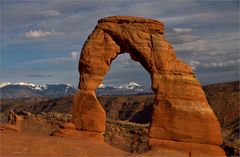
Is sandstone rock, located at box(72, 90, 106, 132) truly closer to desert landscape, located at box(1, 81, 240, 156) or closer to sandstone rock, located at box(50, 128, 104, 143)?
sandstone rock, located at box(50, 128, 104, 143)

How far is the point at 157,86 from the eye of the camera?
28.7 metres

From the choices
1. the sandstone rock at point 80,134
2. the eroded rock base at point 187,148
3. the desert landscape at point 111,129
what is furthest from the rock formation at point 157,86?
the desert landscape at point 111,129

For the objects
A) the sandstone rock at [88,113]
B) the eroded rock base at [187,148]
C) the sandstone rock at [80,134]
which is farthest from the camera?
the sandstone rock at [88,113]

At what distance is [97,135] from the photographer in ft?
98.0

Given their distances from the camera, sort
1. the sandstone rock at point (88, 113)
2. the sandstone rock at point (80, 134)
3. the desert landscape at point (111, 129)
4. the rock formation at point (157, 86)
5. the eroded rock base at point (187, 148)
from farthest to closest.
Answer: the sandstone rock at point (88, 113), the sandstone rock at point (80, 134), the rock formation at point (157, 86), the eroded rock base at point (187, 148), the desert landscape at point (111, 129)

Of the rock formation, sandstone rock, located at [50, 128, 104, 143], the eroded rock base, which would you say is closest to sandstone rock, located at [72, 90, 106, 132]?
the rock formation

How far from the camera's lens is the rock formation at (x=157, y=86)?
28344 mm

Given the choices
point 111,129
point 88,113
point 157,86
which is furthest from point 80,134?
point 111,129

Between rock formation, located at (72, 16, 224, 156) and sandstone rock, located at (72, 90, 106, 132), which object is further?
sandstone rock, located at (72, 90, 106, 132)

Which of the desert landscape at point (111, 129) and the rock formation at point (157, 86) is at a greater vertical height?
the rock formation at point (157, 86)

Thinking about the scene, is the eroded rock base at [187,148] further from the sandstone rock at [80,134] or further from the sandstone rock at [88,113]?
the sandstone rock at [88,113]

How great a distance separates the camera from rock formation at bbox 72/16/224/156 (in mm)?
28344

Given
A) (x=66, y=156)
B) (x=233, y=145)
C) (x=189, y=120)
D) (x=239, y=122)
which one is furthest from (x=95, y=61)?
(x=239, y=122)

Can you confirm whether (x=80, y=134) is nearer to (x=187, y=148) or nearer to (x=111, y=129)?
(x=187, y=148)
